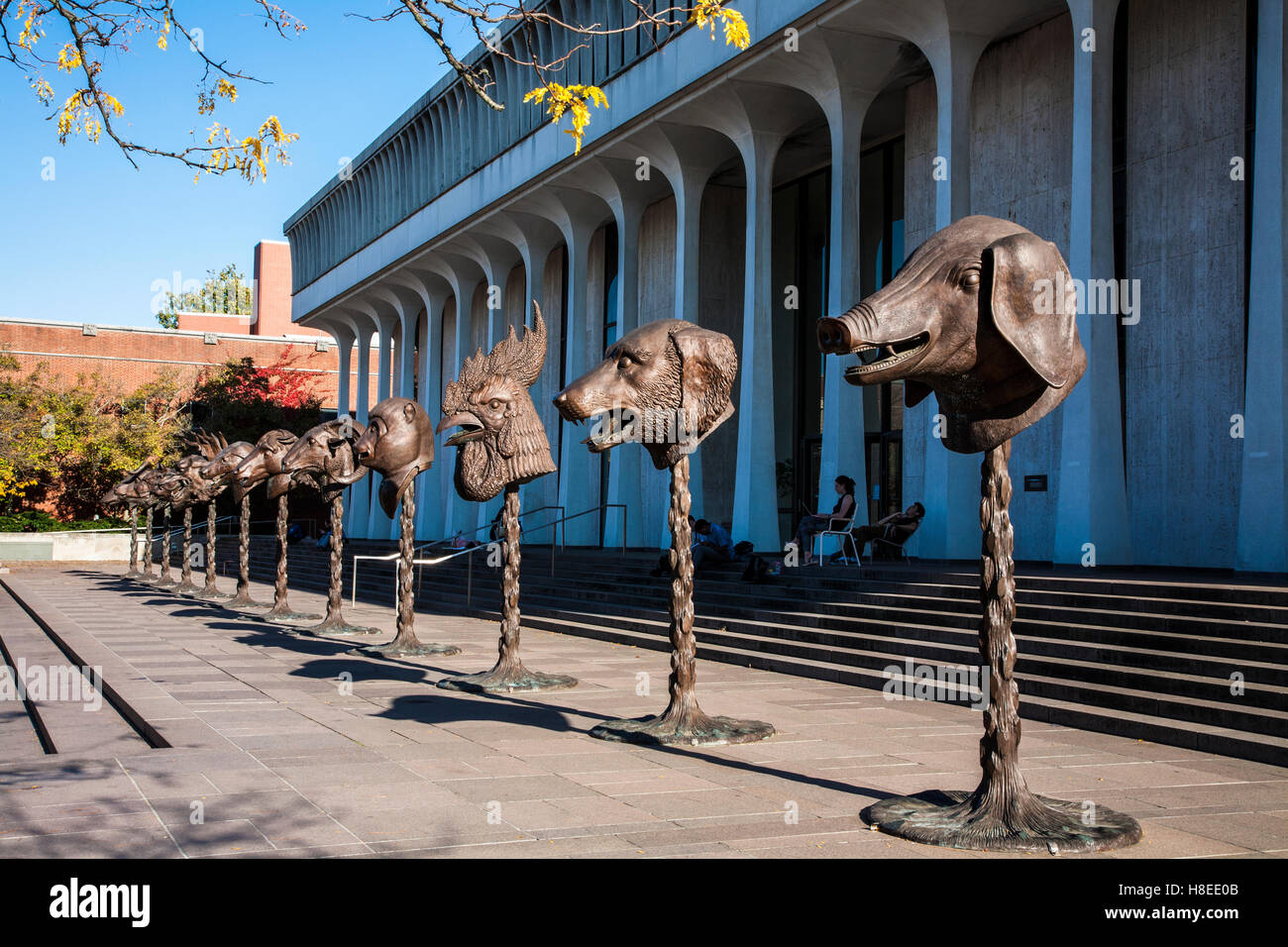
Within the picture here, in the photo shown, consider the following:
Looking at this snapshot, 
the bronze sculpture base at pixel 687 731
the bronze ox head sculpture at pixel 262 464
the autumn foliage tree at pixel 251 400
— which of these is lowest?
the bronze sculpture base at pixel 687 731

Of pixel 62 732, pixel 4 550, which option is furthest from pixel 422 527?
pixel 62 732

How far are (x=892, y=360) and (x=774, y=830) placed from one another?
2342 mm

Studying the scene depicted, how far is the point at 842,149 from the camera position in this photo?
20.4 meters

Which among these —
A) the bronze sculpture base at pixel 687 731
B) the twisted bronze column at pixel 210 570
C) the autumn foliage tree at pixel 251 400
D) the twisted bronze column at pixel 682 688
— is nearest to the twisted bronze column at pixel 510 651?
the bronze sculpture base at pixel 687 731

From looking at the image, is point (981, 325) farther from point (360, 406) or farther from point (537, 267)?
point (360, 406)

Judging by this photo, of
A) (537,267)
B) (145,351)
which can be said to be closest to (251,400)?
(145,351)

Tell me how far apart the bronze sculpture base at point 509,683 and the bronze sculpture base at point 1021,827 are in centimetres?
528

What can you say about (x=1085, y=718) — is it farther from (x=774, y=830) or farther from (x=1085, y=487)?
(x=1085, y=487)

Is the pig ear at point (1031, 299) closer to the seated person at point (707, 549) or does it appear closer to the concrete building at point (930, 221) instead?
the concrete building at point (930, 221)

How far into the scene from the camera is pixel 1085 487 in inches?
601

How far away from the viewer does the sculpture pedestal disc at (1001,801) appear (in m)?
5.30

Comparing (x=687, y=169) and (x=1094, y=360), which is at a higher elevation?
(x=687, y=169)

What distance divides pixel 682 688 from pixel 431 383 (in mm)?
32270

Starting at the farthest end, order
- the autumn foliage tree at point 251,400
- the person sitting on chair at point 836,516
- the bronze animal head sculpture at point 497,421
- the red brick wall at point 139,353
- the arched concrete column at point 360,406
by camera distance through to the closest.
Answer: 1. the red brick wall at point 139,353
2. the autumn foliage tree at point 251,400
3. the arched concrete column at point 360,406
4. the person sitting on chair at point 836,516
5. the bronze animal head sculpture at point 497,421
